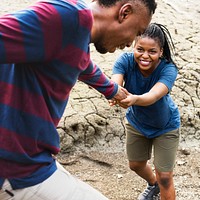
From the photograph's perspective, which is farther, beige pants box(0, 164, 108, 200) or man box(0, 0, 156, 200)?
beige pants box(0, 164, 108, 200)

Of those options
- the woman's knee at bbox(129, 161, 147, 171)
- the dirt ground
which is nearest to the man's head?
the woman's knee at bbox(129, 161, 147, 171)

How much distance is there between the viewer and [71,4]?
4.17 ft

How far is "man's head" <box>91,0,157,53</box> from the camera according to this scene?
151 cm

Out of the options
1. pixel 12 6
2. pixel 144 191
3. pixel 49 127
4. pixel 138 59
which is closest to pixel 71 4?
pixel 49 127

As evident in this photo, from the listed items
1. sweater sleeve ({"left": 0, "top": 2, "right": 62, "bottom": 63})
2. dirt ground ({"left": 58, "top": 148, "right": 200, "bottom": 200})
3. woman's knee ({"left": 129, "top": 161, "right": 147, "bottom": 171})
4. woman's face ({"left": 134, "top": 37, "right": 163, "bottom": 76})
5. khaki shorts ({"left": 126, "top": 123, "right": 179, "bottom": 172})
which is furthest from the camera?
dirt ground ({"left": 58, "top": 148, "right": 200, "bottom": 200})

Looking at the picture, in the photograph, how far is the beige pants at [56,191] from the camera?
1.49 m

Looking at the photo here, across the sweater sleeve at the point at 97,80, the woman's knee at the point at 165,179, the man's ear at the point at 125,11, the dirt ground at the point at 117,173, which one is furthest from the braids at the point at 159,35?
the dirt ground at the point at 117,173

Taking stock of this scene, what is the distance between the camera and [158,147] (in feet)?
8.89

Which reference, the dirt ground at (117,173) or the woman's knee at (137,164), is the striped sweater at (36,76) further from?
the dirt ground at (117,173)

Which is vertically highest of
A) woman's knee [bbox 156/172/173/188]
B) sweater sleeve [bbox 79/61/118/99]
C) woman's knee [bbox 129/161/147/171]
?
sweater sleeve [bbox 79/61/118/99]

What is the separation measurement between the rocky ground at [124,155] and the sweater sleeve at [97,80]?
4.26ft

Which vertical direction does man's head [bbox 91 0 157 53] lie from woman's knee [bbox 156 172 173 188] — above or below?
above

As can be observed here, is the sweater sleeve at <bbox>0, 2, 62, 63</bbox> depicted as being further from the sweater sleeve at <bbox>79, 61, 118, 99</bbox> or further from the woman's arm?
the woman's arm

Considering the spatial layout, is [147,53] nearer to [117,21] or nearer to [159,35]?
[159,35]
